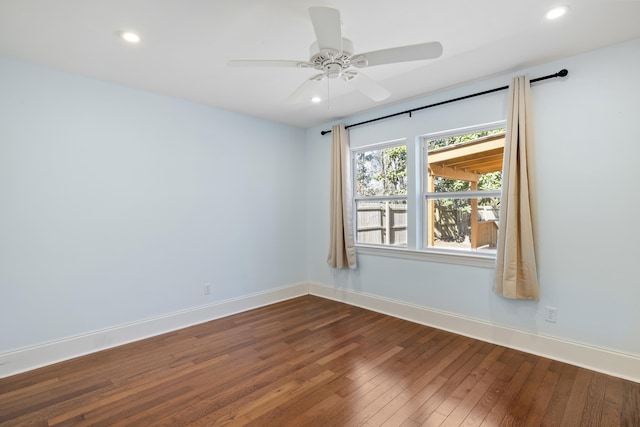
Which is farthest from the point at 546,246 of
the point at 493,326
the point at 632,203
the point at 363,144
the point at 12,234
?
the point at 12,234

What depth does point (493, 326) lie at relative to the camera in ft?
9.75

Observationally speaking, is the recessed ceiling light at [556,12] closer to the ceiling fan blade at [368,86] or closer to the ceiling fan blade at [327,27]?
the ceiling fan blade at [368,86]

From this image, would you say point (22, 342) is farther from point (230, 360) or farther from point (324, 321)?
point (324, 321)

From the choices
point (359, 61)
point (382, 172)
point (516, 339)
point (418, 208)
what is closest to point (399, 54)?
point (359, 61)

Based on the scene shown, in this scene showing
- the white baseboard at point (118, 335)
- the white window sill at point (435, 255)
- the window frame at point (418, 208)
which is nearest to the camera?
the white baseboard at point (118, 335)

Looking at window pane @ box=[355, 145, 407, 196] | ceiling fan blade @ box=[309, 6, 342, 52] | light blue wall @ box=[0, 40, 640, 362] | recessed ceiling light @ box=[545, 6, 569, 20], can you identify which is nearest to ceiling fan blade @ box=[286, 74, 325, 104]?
ceiling fan blade @ box=[309, 6, 342, 52]

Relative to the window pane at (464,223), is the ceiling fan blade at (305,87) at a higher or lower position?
higher

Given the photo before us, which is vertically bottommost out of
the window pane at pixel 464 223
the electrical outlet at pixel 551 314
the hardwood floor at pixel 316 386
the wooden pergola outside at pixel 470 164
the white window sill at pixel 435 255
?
the hardwood floor at pixel 316 386

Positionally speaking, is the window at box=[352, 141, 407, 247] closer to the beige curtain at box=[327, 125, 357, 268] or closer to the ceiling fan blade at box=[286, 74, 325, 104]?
the beige curtain at box=[327, 125, 357, 268]

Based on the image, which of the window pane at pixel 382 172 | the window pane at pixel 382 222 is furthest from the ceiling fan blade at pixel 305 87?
the window pane at pixel 382 222

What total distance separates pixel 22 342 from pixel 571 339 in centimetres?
453

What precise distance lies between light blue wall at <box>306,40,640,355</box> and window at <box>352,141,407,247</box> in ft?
2.82

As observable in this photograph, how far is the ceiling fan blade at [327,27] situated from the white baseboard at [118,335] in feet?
10.1

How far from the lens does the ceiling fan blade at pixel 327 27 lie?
149 centimetres
